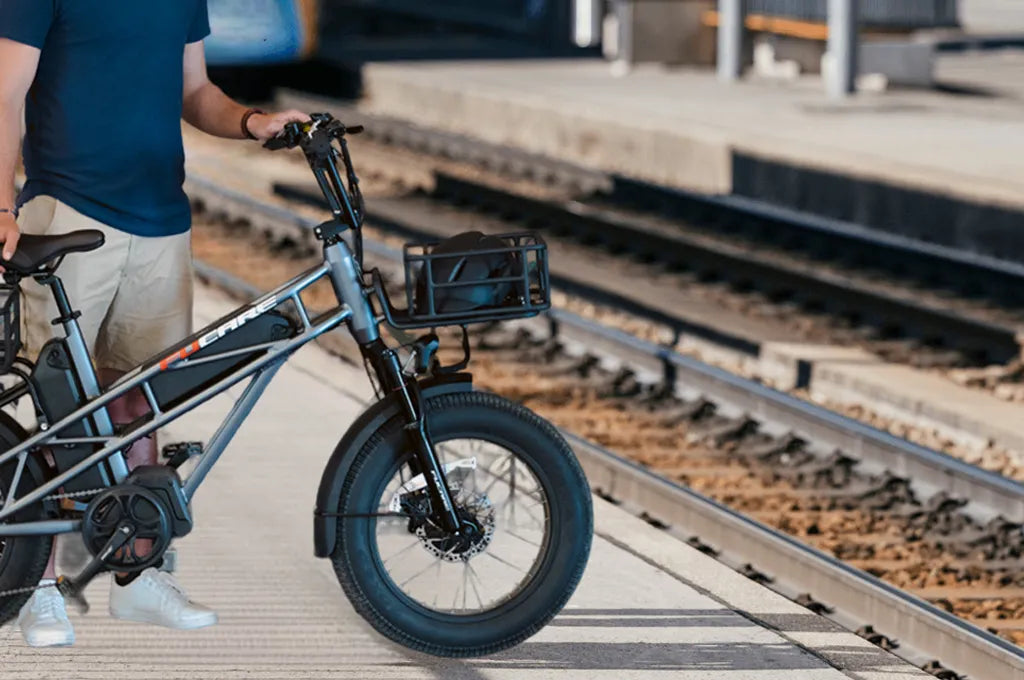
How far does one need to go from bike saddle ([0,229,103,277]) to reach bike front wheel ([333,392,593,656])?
30.3 inches

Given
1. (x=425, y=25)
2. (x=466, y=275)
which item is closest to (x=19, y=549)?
(x=466, y=275)

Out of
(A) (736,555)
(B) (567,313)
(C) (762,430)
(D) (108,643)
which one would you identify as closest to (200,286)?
(B) (567,313)

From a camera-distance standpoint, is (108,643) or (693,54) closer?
(108,643)

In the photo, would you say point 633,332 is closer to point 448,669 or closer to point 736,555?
point 736,555

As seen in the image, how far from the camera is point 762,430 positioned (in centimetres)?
809

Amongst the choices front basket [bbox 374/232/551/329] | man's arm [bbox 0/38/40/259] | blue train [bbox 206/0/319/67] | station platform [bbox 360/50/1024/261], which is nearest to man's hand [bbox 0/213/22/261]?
man's arm [bbox 0/38/40/259]

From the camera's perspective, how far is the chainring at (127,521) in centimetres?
475

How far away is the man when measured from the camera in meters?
4.61

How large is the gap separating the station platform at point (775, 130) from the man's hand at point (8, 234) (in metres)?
8.74

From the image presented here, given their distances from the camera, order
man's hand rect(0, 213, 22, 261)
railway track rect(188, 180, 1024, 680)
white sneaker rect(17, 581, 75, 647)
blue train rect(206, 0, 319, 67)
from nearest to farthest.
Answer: man's hand rect(0, 213, 22, 261)
white sneaker rect(17, 581, 75, 647)
railway track rect(188, 180, 1024, 680)
blue train rect(206, 0, 319, 67)

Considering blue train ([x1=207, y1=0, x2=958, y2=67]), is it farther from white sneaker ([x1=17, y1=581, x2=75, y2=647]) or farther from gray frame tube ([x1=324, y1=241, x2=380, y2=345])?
gray frame tube ([x1=324, y1=241, x2=380, y2=345])

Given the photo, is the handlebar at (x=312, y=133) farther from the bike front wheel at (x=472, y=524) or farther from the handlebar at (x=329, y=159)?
the bike front wheel at (x=472, y=524)

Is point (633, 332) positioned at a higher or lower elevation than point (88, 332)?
lower

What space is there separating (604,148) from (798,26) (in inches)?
147
